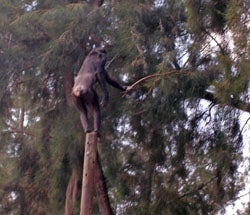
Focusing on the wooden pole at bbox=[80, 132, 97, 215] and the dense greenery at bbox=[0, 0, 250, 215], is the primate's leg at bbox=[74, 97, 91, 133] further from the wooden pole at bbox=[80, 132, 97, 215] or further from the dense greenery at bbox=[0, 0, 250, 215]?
the dense greenery at bbox=[0, 0, 250, 215]

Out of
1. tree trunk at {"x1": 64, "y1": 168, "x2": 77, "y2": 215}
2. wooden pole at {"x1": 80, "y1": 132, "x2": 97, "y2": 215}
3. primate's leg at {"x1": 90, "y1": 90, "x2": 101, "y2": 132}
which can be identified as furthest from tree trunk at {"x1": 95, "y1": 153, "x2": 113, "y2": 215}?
wooden pole at {"x1": 80, "y1": 132, "x2": 97, "y2": 215}

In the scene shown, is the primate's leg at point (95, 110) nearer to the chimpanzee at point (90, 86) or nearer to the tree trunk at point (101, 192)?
the chimpanzee at point (90, 86)

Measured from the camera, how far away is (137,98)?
30.4 feet

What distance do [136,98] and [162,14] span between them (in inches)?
51.3

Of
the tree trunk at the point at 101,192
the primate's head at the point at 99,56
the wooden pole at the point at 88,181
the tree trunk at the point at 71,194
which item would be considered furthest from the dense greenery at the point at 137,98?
the wooden pole at the point at 88,181

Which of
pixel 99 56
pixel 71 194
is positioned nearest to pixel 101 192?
pixel 71 194

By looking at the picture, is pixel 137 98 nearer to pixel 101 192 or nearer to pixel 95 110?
pixel 101 192

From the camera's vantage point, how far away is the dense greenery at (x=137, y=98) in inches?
331

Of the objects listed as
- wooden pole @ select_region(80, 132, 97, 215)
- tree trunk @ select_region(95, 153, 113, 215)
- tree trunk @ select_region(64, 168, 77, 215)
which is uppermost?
tree trunk @ select_region(64, 168, 77, 215)

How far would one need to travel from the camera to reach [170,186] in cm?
902

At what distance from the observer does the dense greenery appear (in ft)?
27.6

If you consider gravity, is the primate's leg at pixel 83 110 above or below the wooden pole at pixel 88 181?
above

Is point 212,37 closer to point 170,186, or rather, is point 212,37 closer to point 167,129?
point 167,129

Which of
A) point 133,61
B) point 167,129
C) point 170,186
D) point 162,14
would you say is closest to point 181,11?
point 162,14
